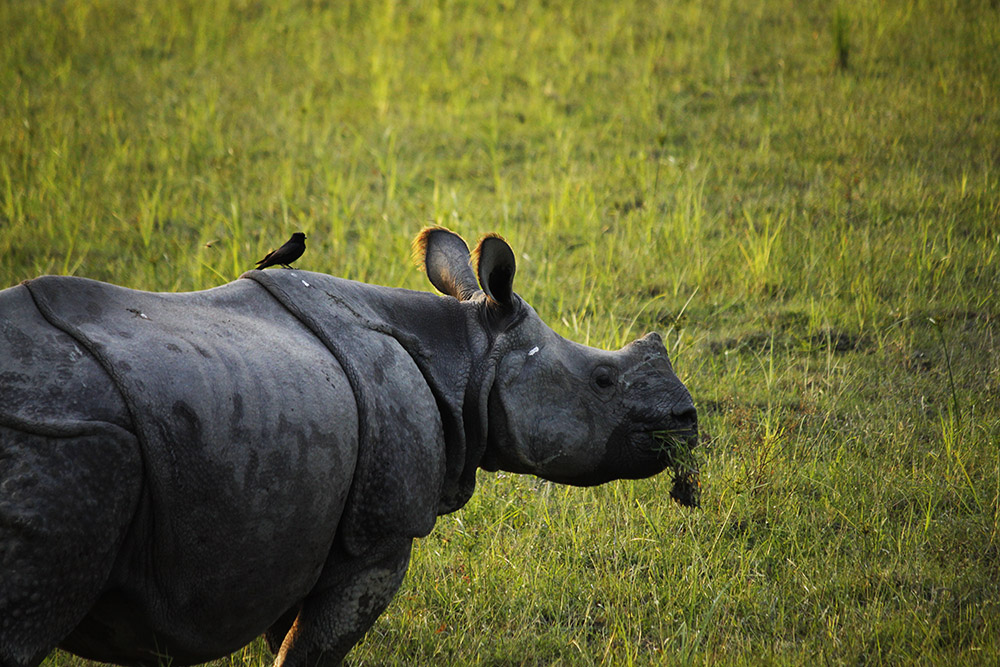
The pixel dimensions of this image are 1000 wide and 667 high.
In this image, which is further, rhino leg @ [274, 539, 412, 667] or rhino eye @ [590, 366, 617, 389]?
rhino eye @ [590, 366, 617, 389]

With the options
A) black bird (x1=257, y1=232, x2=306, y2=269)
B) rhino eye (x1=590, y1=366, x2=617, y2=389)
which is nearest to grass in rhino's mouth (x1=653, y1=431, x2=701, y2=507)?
rhino eye (x1=590, y1=366, x2=617, y2=389)

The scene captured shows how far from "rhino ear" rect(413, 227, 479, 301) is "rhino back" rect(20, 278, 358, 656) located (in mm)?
897

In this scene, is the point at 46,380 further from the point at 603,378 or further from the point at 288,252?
the point at 603,378

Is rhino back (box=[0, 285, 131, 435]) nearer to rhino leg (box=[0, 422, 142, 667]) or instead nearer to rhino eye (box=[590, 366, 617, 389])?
rhino leg (box=[0, 422, 142, 667])

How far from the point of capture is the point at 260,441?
275 centimetres

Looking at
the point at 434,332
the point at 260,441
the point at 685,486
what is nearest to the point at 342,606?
the point at 260,441

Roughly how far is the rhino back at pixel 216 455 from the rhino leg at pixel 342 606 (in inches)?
5.9

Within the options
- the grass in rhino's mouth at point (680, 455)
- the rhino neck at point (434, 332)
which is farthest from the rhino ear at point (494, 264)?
the grass in rhino's mouth at point (680, 455)

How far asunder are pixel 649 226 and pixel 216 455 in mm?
4986

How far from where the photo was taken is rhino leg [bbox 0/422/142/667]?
233cm

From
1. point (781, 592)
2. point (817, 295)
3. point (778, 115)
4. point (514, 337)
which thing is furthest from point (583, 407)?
point (778, 115)

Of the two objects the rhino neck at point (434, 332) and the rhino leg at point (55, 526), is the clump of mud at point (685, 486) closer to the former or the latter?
the rhino neck at point (434, 332)

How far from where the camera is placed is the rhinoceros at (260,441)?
95.2 inches

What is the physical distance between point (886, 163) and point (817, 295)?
213cm
